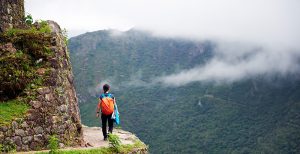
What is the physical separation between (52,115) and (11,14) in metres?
4.48

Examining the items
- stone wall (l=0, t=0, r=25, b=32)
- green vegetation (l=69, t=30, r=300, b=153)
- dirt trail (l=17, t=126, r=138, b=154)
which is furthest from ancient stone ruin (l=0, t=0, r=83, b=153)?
green vegetation (l=69, t=30, r=300, b=153)

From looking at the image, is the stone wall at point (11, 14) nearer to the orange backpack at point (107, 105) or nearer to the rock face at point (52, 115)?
the rock face at point (52, 115)

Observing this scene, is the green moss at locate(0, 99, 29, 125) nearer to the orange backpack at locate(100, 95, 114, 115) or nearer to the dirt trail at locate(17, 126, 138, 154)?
the dirt trail at locate(17, 126, 138, 154)

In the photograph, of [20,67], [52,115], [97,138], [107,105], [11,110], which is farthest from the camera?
[97,138]

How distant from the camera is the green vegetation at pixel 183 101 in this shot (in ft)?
A: 381

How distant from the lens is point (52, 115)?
1212 cm

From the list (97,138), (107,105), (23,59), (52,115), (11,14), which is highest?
(11,14)

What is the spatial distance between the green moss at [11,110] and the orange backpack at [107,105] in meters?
2.53

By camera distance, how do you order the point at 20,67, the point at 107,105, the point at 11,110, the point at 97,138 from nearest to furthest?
the point at 11,110, the point at 20,67, the point at 107,105, the point at 97,138

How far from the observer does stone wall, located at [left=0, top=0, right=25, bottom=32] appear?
13.9 meters

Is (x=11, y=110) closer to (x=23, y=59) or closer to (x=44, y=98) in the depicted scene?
(x=44, y=98)

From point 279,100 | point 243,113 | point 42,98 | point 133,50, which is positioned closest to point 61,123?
point 42,98

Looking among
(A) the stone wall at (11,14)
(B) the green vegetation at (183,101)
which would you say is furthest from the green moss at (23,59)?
(B) the green vegetation at (183,101)

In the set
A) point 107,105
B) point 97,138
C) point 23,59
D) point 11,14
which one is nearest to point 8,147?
point 23,59
